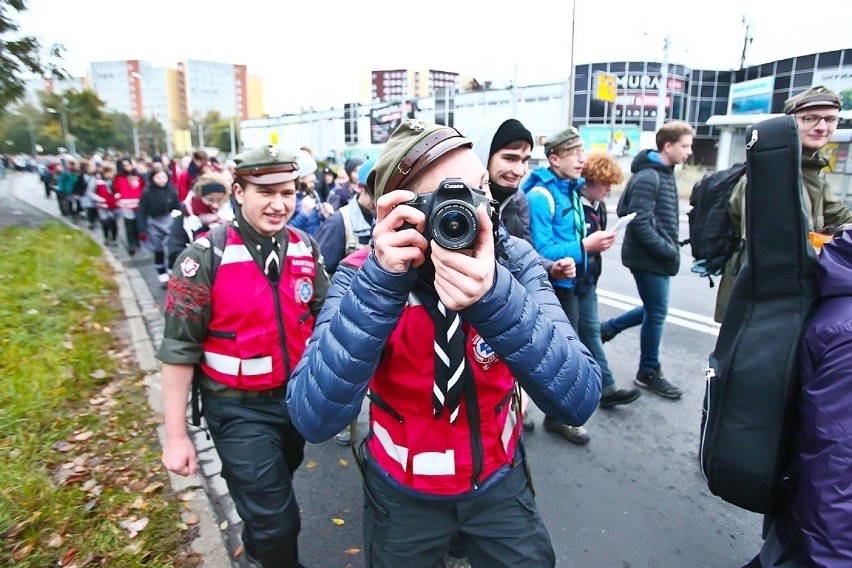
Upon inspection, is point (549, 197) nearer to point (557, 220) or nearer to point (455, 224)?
point (557, 220)

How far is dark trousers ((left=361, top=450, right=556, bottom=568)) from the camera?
1466mm

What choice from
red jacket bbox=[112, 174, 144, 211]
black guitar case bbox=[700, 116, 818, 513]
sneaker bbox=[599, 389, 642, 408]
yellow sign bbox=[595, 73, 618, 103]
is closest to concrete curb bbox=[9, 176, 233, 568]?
red jacket bbox=[112, 174, 144, 211]

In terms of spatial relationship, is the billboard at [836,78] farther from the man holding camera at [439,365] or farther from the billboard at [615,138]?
the man holding camera at [439,365]

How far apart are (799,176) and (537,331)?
2.80ft

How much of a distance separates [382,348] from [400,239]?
0.96 ft

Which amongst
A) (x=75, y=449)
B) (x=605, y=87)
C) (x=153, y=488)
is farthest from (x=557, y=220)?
(x=605, y=87)

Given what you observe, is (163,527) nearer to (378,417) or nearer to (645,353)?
(378,417)

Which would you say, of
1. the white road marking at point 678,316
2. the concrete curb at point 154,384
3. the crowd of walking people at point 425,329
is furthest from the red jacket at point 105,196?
the white road marking at point 678,316

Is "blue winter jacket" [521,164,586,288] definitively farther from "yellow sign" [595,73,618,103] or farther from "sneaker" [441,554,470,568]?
"yellow sign" [595,73,618,103]

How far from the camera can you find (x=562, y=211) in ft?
11.1

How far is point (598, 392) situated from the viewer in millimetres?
1385

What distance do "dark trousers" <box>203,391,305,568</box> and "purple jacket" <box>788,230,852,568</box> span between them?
5.77 ft

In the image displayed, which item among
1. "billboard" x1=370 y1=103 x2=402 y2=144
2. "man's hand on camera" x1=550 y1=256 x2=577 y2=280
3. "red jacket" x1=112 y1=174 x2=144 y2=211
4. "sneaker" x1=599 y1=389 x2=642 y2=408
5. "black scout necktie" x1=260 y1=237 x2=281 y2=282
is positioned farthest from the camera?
"billboard" x1=370 y1=103 x2=402 y2=144

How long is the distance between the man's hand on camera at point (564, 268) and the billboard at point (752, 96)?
148ft
